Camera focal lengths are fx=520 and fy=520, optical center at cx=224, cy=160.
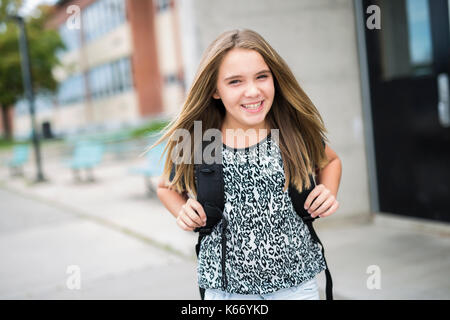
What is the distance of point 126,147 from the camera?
1828 cm

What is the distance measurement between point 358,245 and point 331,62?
198 cm

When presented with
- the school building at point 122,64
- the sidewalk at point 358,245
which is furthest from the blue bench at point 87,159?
the school building at point 122,64

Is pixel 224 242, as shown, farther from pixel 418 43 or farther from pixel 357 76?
pixel 357 76

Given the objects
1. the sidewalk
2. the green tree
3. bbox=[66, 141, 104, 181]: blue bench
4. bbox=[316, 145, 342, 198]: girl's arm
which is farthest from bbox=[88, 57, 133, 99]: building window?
bbox=[316, 145, 342, 198]: girl's arm

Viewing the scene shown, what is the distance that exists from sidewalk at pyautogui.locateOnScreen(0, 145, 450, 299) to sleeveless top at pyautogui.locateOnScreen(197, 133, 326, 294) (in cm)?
202

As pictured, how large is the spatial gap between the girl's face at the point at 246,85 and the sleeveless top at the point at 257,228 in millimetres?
140

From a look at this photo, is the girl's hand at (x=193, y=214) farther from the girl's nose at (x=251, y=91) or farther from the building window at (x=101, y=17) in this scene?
the building window at (x=101, y=17)

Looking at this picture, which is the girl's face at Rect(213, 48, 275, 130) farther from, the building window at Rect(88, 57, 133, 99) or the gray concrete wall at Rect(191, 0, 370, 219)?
the building window at Rect(88, 57, 133, 99)

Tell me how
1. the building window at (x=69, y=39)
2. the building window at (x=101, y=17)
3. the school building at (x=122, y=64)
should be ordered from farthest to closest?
1. the building window at (x=69, y=39)
2. the building window at (x=101, y=17)
3. the school building at (x=122, y=64)

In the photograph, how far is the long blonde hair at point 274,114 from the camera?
1.86 metres

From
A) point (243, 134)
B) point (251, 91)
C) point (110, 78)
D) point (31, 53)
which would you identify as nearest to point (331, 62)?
point (243, 134)

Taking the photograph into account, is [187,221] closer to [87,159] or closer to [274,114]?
[274,114]

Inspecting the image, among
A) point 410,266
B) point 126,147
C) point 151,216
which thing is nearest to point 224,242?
point 410,266
